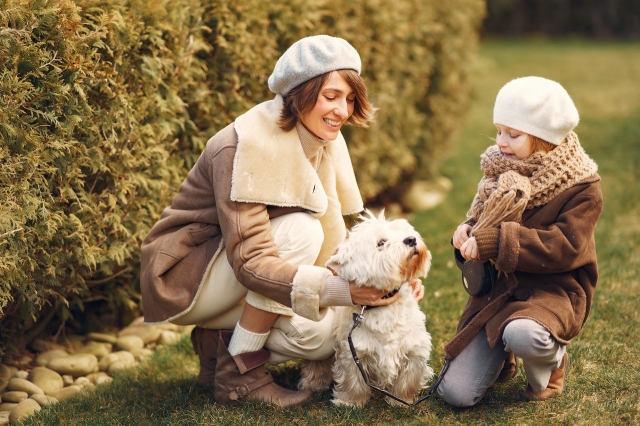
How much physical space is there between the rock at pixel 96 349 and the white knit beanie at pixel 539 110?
261cm

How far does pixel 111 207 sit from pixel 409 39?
3918 millimetres

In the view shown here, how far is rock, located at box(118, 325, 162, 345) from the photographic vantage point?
14.8ft

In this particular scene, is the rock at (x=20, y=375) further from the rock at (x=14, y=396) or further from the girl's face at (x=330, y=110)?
the girl's face at (x=330, y=110)

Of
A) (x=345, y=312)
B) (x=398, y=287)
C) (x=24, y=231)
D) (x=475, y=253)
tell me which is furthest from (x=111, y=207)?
(x=475, y=253)

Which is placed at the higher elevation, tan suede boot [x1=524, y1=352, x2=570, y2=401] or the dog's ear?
the dog's ear

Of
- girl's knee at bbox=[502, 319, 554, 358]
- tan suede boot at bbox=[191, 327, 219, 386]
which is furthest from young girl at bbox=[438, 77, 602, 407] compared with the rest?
tan suede boot at bbox=[191, 327, 219, 386]

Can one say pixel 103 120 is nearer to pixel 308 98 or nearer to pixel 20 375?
pixel 308 98

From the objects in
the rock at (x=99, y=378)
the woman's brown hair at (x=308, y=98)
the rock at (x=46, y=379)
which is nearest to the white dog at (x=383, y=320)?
the woman's brown hair at (x=308, y=98)

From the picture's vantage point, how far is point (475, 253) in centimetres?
315

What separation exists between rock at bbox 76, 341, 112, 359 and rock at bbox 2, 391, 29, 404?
540 millimetres

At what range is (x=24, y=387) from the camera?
3846 mm

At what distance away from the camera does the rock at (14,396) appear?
376 cm

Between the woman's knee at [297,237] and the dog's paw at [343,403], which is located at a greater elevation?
the woman's knee at [297,237]

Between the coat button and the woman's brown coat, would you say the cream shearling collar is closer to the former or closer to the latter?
the woman's brown coat
